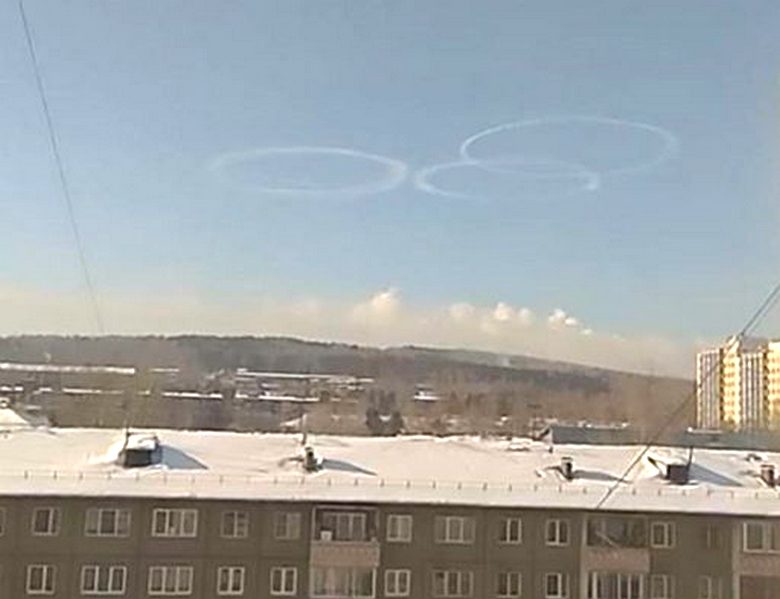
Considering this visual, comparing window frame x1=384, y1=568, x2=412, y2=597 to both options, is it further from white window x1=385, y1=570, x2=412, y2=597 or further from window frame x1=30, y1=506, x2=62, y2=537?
window frame x1=30, y1=506, x2=62, y2=537

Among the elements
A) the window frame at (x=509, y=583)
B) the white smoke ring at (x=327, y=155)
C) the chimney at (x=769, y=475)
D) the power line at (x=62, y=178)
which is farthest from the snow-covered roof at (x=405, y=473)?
the white smoke ring at (x=327, y=155)

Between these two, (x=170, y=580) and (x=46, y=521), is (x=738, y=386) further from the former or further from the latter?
(x=46, y=521)

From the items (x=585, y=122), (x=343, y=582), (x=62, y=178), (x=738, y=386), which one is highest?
(x=585, y=122)

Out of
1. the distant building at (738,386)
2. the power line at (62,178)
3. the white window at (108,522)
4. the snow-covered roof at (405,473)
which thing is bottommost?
the white window at (108,522)

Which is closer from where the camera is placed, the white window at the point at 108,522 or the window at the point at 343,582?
the white window at the point at 108,522

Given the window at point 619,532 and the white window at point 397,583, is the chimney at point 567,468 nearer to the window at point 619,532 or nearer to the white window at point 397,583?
the window at point 619,532

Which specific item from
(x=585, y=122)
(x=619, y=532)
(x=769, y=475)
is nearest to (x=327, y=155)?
(x=585, y=122)
